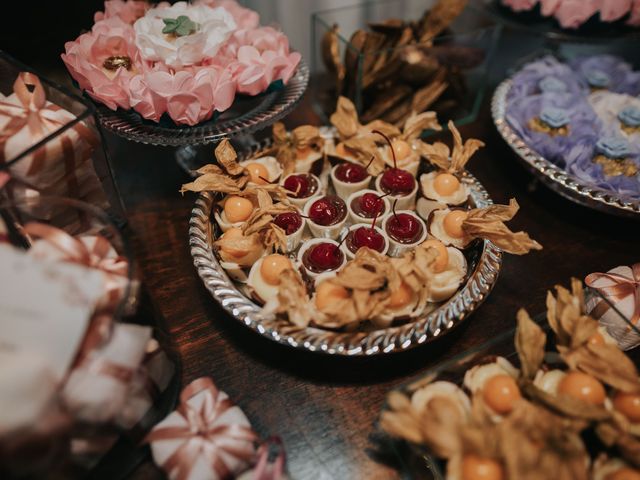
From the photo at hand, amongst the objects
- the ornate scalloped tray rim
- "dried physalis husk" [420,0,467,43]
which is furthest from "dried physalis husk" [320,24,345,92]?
the ornate scalloped tray rim

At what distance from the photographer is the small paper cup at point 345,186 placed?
3.36 feet

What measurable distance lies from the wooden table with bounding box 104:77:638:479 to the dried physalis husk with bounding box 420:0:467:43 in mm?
370

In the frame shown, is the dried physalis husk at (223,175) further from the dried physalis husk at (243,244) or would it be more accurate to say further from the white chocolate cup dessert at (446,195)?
the white chocolate cup dessert at (446,195)

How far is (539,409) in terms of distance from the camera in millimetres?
625

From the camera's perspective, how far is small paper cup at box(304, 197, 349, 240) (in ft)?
3.07

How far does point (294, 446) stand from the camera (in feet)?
2.46

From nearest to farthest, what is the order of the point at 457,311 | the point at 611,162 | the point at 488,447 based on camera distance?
the point at 488,447, the point at 457,311, the point at 611,162

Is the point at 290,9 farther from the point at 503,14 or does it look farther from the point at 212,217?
the point at 212,217

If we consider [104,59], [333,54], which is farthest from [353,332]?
[333,54]

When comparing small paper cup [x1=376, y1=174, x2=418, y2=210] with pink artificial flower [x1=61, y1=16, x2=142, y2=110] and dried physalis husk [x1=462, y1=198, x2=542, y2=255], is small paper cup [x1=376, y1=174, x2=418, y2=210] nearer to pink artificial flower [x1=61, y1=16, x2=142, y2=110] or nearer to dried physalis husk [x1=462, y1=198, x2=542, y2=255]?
Answer: dried physalis husk [x1=462, y1=198, x2=542, y2=255]

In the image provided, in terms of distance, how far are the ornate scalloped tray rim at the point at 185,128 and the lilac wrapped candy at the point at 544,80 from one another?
2.08 feet

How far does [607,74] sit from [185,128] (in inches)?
45.5

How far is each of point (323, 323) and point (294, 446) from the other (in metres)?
0.19

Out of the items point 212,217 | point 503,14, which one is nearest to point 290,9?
point 503,14
